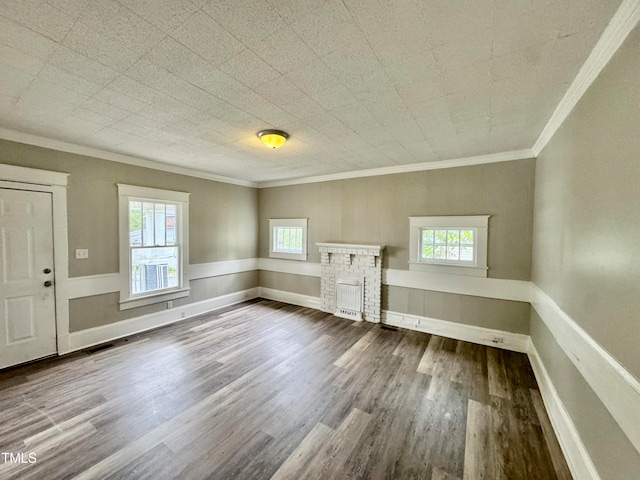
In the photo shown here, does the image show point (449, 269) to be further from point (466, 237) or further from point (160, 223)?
point (160, 223)

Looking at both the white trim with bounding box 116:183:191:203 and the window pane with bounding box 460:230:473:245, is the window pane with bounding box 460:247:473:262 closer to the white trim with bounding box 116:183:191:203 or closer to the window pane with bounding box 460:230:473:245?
the window pane with bounding box 460:230:473:245

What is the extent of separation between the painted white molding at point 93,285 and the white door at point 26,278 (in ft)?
0.68

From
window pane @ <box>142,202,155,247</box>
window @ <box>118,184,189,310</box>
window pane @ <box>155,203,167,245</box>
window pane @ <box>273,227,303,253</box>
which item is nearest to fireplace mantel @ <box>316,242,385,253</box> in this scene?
window pane @ <box>273,227,303,253</box>

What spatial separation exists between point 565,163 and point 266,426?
10.7 ft

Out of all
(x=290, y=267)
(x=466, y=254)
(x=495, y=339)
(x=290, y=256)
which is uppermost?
(x=466, y=254)

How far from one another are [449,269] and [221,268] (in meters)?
4.21

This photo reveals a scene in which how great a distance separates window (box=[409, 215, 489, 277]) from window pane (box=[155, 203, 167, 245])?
4141mm

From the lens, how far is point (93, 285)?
3602 millimetres

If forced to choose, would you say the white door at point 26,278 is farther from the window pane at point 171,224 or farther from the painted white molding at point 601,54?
the painted white molding at point 601,54

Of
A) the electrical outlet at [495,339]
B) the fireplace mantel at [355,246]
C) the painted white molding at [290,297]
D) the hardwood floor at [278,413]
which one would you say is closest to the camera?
the hardwood floor at [278,413]

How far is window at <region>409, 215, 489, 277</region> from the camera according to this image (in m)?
3.73

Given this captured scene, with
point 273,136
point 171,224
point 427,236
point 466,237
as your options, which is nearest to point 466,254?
point 466,237

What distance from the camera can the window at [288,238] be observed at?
18.1ft

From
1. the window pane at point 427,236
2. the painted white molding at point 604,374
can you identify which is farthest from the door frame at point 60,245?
the painted white molding at point 604,374
